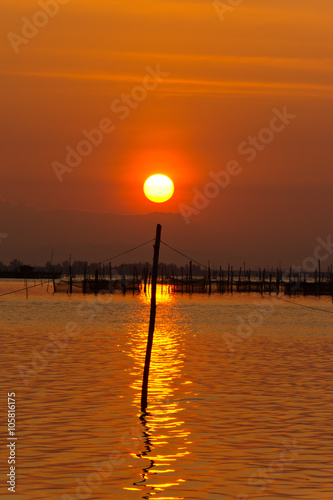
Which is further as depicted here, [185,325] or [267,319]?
[267,319]

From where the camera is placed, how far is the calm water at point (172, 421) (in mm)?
13781

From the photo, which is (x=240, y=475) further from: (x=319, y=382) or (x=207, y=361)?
(x=207, y=361)

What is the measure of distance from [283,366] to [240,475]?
17.2 meters

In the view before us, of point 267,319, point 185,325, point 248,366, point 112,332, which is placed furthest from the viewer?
point 267,319

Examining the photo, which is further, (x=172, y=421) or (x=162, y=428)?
(x=172, y=421)

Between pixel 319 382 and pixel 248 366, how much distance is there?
16.7 feet

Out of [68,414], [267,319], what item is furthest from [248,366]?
[267,319]

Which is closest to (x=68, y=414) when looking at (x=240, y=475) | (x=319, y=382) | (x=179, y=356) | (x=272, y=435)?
(x=272, y=435)

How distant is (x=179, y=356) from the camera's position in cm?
3481

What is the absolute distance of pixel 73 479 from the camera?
14.0m

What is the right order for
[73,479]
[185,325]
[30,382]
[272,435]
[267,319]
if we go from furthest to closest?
[267,319] → [185,325] → [30,382] → [272,435] → [73,479]

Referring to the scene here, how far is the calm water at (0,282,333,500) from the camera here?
45.2 feet

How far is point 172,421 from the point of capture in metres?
19.5

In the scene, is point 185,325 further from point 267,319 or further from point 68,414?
point 68,414
